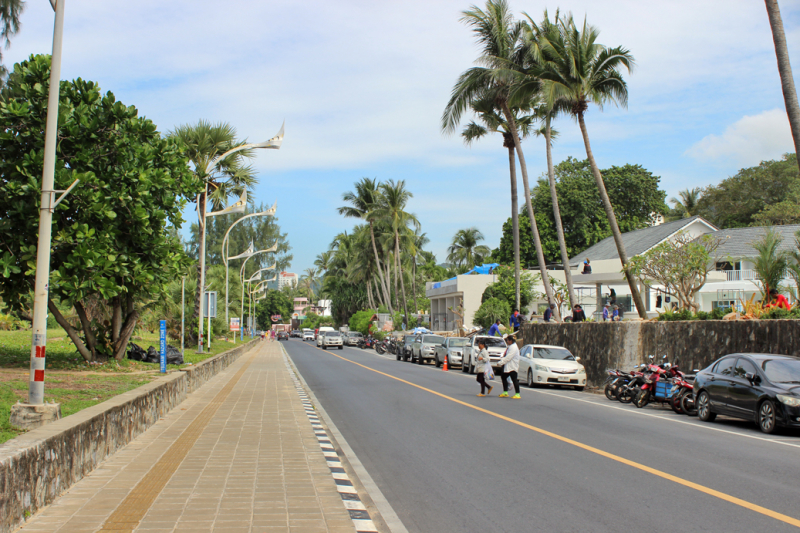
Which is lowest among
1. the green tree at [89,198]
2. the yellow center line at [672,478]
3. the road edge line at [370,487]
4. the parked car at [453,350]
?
the yellow center line at [672,478]

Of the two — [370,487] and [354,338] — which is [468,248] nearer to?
[354,338]

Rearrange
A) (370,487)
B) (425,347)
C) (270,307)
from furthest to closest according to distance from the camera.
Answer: (270,307)
(425,347)
(370,487)

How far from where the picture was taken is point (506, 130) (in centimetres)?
3481

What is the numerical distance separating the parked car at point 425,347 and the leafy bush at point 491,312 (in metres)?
7.22

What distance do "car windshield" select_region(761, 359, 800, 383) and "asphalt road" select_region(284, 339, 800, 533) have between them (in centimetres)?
100

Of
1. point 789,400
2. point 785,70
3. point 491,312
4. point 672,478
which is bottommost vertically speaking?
point 672,478

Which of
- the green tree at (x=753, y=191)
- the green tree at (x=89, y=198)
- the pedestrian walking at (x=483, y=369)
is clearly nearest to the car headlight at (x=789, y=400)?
the pedestrian walking at (x=483, y=369)

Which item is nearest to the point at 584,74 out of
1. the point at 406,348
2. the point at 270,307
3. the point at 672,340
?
the point at 672,340

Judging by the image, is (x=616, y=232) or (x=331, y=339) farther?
(x=331, y=339)

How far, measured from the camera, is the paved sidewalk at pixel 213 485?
5809 mm

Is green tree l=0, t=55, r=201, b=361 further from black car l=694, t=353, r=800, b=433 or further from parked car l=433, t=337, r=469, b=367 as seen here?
parked car l=433, t=337, r=469, b=367

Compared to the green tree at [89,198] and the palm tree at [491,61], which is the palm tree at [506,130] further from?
the green tree at [89,198]

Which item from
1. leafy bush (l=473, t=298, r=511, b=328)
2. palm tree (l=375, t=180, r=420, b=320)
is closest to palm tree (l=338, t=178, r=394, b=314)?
palm tree (l=375, t=180, r=420, b=320)

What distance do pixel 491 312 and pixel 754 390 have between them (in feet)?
105
